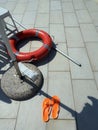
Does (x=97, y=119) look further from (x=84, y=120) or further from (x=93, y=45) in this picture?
(x=93, y=45)

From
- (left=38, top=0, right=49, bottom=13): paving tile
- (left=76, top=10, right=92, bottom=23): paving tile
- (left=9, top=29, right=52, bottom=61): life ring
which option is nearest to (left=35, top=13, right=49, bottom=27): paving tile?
(left=38, top=0, right=49, bottom=13): paving tile

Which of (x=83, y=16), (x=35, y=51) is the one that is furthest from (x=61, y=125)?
(x=83, y=16)

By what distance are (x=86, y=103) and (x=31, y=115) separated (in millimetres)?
1072

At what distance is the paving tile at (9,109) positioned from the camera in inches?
136

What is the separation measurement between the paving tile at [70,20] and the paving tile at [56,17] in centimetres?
17

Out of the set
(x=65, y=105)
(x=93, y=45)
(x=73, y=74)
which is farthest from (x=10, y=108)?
(x=93, y=45)

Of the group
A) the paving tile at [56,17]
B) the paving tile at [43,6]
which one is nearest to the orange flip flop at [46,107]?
the paving tile at [56,17]

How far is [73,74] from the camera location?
4.16 m

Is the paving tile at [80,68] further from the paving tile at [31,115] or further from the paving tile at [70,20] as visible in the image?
the paving tile at [70,20]

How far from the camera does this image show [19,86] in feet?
12.6

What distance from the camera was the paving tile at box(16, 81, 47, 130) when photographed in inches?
129

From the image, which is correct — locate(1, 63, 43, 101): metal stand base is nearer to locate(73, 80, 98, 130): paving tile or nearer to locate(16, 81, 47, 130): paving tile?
locate(16, 81, 47, 130): paving tile

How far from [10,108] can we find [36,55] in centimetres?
139

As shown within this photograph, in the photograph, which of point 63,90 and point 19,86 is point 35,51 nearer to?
point 19,86
